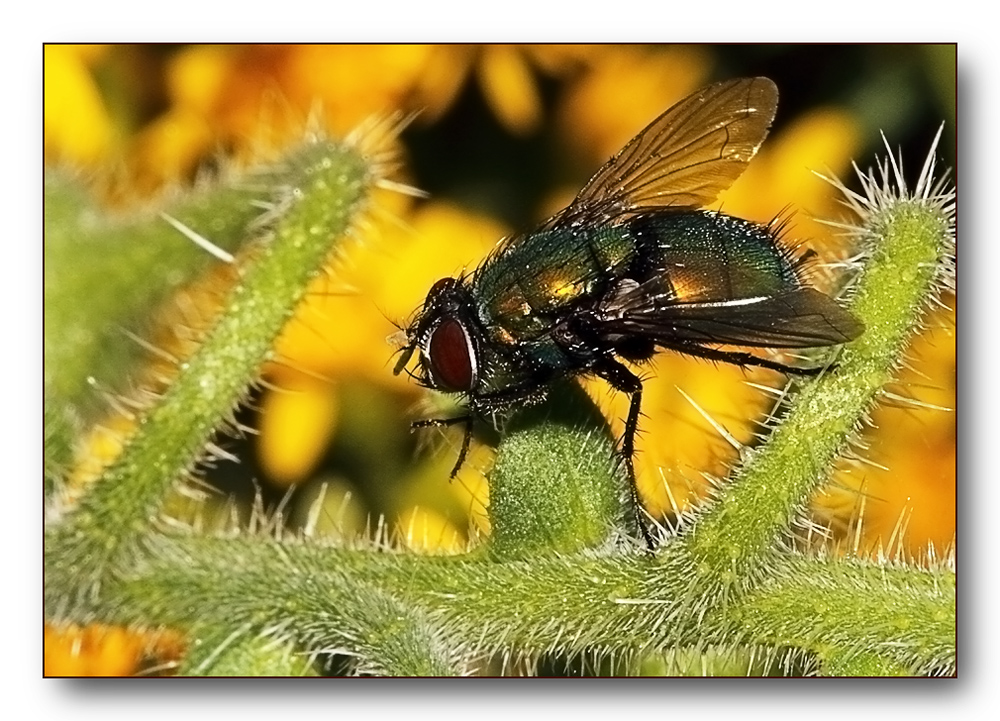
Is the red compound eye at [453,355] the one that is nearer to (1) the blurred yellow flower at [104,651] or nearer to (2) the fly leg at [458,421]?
(2) the fly leg at [458,421]

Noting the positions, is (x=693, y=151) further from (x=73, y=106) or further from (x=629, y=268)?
(x=73, y=106)

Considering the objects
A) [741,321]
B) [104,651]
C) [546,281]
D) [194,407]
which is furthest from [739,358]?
[104,651]

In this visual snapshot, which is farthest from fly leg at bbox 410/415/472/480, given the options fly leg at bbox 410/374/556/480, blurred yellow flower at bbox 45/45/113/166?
blurred yellow flower at bbox 45/45/113/166

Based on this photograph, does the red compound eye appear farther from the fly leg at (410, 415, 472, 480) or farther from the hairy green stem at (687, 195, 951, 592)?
the hairy green stem at (687, 195, 951, 592)

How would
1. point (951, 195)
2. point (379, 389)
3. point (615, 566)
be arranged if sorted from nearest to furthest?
point (615, 566) < point (951, 195) < point (379, 389)
